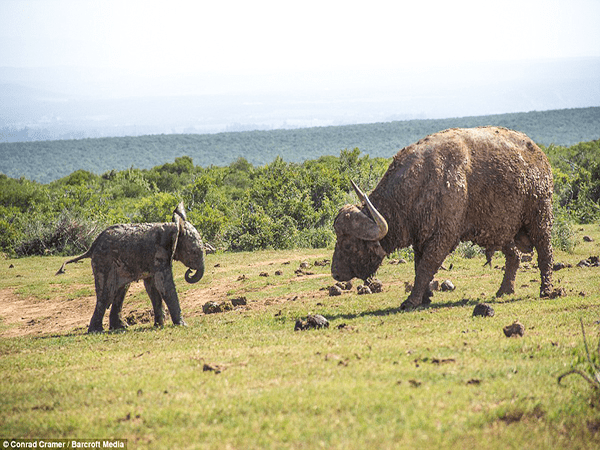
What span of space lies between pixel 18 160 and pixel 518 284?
527 feet

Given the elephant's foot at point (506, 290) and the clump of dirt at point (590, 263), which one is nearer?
the elephant's foot at point (506, 290)

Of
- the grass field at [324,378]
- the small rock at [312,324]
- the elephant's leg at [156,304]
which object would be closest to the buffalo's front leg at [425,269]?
the grass field at [324,378]

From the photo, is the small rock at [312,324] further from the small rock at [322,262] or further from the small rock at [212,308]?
the small rock at [322,262]

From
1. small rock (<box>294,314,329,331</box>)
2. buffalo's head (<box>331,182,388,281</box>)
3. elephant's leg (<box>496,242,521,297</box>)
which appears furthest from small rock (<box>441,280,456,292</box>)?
small rock (<box>294,314,329,331</box>)

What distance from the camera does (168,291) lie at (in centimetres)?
1162

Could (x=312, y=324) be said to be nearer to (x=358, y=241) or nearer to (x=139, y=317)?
(x=358, y=241)

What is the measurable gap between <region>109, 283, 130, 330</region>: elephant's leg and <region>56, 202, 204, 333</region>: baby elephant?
41 mm

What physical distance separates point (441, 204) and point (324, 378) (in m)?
5.09

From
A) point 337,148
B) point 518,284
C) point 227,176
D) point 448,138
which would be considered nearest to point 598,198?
point 518,284

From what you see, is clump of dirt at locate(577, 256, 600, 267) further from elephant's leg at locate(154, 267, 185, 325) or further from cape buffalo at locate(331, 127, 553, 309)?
elephant's leg at locate(154, 267, 185, 325)

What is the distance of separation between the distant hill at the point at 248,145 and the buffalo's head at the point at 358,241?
437 ft

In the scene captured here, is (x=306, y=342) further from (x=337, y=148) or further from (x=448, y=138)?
(x=337, y=148)

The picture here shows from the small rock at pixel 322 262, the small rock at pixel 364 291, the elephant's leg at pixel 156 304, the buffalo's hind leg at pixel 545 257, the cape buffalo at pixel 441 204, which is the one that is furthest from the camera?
the small rock at pixel 322 262

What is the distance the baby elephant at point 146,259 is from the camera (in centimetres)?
1171
